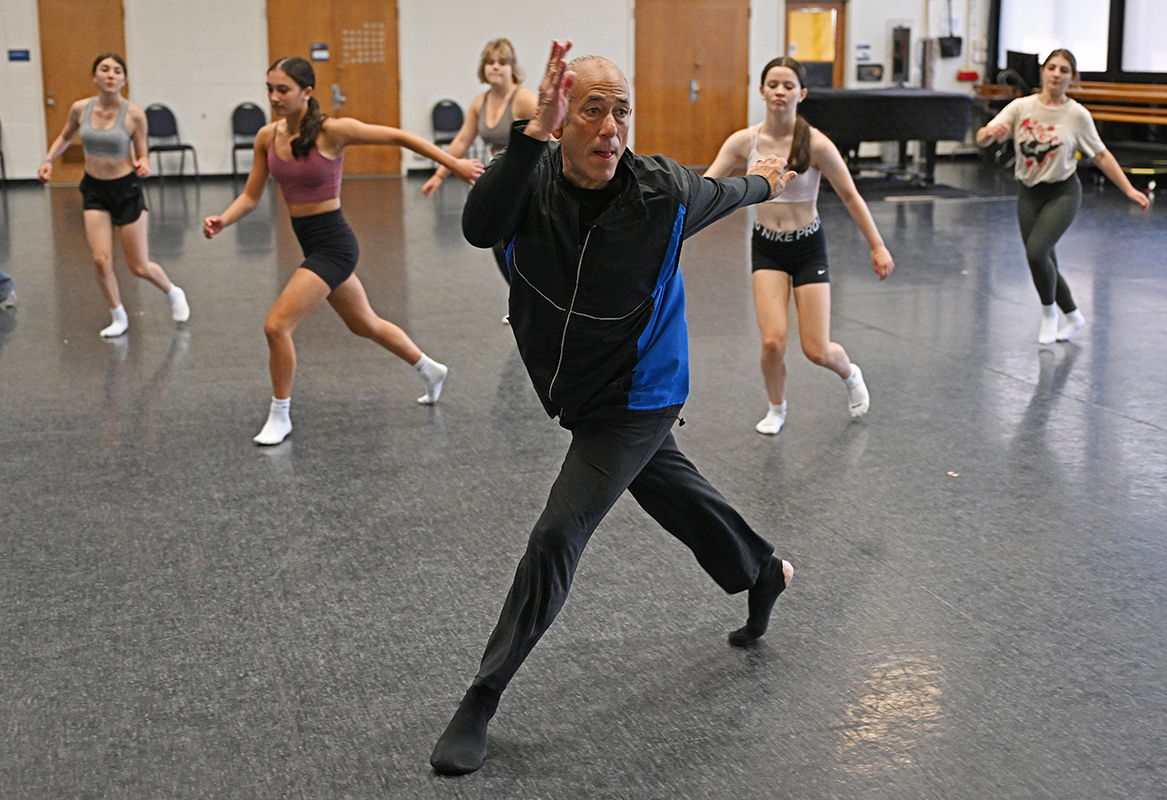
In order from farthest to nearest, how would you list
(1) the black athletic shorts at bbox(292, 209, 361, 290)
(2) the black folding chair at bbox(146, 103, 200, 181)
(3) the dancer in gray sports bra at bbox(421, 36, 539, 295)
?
(2) the black folding chair at bbox(146, 103, 200, 181) → (3) the dancer in gray sports bra at bbox(421, 36, 539, 295) → (1) the black athletic shorts at bbox(292, 209, 361, 290)

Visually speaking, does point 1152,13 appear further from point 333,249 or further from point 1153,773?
point 1153,773

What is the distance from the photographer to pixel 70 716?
2.84m

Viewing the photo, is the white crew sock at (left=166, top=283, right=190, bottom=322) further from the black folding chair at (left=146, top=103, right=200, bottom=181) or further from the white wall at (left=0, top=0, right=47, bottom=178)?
the white wall at (left=0, top=0, right=47, bottom=178)

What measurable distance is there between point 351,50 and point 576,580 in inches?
592

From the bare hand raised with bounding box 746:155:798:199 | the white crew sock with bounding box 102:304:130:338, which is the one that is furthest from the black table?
the bare hand raised with bounding box 746:155:798:199

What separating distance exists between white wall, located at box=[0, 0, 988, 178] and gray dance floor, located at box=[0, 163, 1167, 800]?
33.5ft

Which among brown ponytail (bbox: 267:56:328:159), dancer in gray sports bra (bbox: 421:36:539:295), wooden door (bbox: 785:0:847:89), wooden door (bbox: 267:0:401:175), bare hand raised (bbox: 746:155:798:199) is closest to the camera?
bare hand raised (bbox: 746:155:798:199)

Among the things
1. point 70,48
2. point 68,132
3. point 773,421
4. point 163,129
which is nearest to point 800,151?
point 773,421

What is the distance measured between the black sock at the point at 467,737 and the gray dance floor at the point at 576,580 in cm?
3

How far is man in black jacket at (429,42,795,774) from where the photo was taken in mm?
2422

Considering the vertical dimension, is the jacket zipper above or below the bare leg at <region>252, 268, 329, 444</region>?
above

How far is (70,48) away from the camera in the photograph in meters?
16.0

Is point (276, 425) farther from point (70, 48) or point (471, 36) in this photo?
point (471, 36)

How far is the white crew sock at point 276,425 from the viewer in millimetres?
5109
